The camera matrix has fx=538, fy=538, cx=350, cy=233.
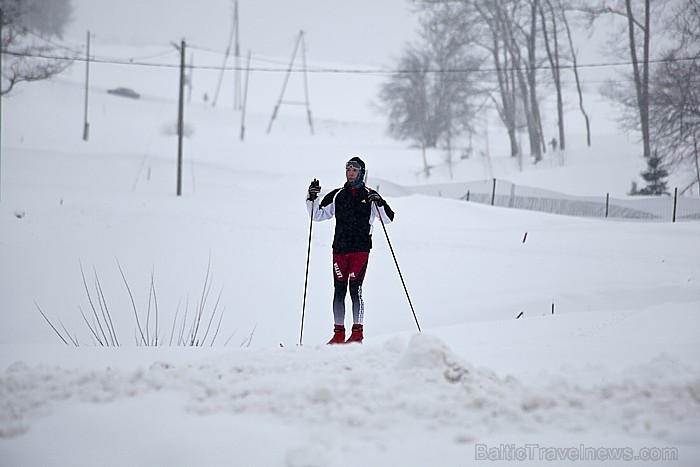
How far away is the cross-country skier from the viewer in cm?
547

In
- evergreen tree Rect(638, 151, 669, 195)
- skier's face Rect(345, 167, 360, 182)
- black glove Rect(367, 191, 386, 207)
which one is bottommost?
black glove Rect(367, 191, 386, 207)

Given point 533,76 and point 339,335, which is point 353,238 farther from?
point 533,76

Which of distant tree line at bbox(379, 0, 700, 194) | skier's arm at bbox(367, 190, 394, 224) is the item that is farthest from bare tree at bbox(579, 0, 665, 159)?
skier's arm at bbox(367, 190, 394, 224)

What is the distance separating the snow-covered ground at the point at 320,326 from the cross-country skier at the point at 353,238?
1.25ft

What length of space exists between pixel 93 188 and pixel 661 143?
20694 millimetres

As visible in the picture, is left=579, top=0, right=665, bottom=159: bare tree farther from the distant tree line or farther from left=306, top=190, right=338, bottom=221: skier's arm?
left=306, top=190, right=338, bottom=221: skier's arm

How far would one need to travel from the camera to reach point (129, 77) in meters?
51.7

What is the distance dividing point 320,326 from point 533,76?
2300 centimetres

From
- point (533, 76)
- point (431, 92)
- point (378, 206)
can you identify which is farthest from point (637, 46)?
point (378, 206)

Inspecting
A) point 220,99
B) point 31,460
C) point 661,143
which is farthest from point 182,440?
point 220,99

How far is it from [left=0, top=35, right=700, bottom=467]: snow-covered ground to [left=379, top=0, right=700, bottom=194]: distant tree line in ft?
8.51

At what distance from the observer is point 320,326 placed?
903cm

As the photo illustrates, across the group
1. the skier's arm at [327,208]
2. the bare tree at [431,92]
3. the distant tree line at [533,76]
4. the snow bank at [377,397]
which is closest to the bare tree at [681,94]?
the distant tree line at [533,76]

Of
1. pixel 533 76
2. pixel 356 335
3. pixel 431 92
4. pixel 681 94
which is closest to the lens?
pixel 356 335
